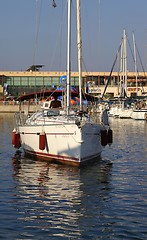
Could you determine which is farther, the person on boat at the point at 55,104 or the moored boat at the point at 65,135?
the person on boat at the point at 55,104

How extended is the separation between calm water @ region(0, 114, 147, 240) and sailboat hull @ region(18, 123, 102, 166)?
604 millimetres

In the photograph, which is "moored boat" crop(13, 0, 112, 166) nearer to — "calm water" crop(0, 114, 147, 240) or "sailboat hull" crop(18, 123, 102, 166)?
"sailboat hull" crop(18, 123, 102, 166)

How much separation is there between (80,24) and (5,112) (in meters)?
87.5

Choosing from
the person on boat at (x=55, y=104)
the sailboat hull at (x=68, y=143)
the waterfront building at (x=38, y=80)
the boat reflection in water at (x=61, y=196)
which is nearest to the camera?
the boat reflection in water at (x=61, y=196)

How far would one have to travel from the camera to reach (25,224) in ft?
45.0

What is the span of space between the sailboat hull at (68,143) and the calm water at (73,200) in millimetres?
604

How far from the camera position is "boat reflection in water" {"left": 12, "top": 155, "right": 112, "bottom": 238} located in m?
13.7

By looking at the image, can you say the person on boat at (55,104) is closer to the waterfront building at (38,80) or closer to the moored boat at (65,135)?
the moored boat at (65,135)

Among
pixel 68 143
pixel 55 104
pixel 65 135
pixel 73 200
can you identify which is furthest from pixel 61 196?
pixel 55 104

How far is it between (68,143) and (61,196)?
6318 millimetres

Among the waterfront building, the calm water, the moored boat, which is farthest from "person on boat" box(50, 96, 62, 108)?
the waterfront building

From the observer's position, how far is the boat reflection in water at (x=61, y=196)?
45.1ft

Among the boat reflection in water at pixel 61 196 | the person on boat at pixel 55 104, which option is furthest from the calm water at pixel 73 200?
the person on boat at pixel 55 104

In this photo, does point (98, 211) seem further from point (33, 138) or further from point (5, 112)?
point (5, 112)
